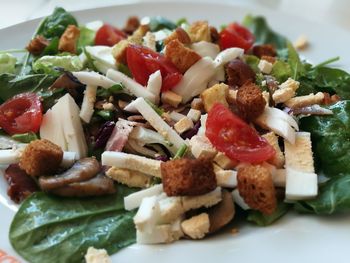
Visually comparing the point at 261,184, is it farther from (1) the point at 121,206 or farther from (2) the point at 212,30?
(2) the point at 212,30

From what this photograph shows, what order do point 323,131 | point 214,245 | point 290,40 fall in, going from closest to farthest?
point 214,245 < point 323,131 < point 290,40

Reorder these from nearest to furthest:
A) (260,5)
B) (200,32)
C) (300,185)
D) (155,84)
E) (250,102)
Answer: (300,185) → (250,102) → (155,84) → (200,32) → (260,5)

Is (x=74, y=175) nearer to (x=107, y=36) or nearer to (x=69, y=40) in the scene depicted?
(x=69, y=40)

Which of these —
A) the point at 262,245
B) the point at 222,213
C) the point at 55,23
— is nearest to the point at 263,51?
the point at 55,23

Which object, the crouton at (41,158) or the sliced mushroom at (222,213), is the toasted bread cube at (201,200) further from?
the crouton at (41,158)

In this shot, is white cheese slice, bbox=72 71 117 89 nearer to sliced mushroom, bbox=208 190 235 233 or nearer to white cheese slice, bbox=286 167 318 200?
sliced mushroom, bbox=208 190 235 233

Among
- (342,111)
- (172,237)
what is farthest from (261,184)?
(342,111)

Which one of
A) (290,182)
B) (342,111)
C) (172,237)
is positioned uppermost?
(342,111)
